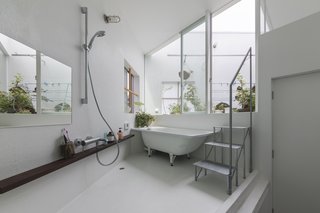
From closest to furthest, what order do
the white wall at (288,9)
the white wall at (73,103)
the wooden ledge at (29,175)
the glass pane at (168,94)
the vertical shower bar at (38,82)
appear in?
the wooden ledge at (29,175) → the white wall at (73,103) → the vertical shower bar at (38,82) → the white wall at (288,9) → the glass pane at (168,94)

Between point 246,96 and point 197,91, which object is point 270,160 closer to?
point 246,96

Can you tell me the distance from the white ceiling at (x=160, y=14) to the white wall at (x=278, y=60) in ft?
4.48

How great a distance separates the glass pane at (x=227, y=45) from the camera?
289cm

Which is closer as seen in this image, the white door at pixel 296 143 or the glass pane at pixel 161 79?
the white door at pixel 296 143

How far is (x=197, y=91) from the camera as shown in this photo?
3.35 meters

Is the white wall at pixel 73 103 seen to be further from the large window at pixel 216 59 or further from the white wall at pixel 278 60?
the white wall at pixel 278 60

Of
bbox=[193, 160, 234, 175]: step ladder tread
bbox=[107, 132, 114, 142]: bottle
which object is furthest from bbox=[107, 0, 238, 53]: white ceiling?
bbox=[193, 160, 234, 175]: step ladder tread

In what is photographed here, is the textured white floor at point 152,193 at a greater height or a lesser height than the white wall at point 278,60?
lesser

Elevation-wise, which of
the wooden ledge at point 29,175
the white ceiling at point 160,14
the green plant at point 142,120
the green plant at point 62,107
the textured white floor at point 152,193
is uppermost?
the white ceiling at point 160,14

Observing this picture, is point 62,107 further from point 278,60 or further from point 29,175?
point 278,60

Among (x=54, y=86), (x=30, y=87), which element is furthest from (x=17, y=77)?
(x=54, y=86)

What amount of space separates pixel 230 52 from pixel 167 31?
1.58 meters

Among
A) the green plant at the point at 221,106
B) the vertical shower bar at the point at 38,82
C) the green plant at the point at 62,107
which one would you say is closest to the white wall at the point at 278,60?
the green plant at the point at 221,106

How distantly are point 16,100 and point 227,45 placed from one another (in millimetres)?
3693
